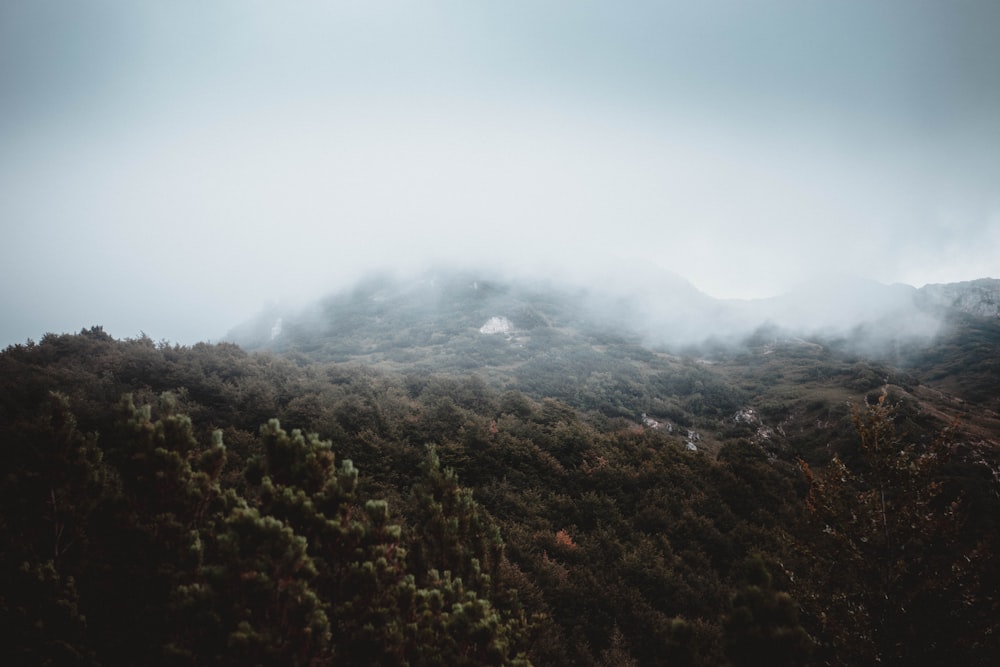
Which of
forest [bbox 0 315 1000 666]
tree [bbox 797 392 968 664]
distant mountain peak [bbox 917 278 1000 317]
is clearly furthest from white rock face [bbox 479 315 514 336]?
distant mountain peak [bbox 917 278 1000 317]

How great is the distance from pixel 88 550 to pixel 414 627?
5148 mm

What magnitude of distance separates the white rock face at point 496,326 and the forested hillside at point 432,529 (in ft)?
102

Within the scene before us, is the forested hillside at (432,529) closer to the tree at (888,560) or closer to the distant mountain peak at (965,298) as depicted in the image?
the tree at (888,560)

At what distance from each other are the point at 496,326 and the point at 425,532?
1961 inches

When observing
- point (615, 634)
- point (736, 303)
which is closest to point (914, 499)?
point (615, 634)

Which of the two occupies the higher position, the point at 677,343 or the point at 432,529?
the point at 432,529

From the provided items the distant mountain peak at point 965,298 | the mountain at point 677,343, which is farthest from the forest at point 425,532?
the distant mountain peak at point 965,298

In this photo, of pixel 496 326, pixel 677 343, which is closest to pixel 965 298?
pixel 677 343

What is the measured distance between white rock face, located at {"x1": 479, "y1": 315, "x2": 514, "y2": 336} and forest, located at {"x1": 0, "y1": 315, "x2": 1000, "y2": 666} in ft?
110

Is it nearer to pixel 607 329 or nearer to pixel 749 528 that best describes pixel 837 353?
pixel 607 329

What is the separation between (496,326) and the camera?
5625 cm

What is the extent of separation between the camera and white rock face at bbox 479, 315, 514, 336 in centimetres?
5480

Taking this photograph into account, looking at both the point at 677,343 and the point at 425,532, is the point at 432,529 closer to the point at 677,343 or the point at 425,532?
the point at 425,532

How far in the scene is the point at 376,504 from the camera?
537 cm
